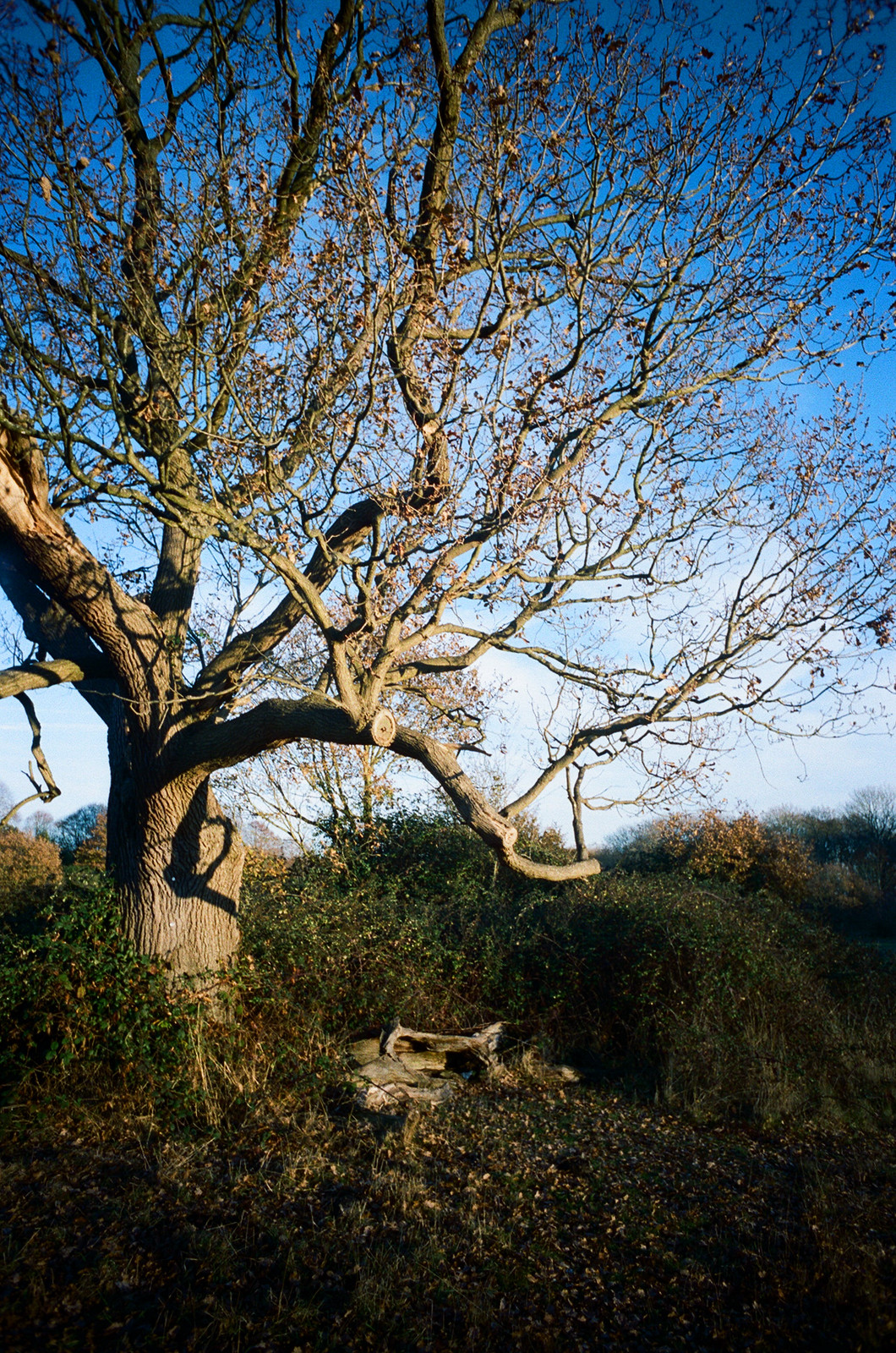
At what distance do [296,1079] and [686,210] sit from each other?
27.2 ft

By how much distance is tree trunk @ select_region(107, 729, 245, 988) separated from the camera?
23.1 feet

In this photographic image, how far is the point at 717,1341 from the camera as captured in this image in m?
3.61

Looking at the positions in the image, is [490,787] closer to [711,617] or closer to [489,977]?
[489,977]

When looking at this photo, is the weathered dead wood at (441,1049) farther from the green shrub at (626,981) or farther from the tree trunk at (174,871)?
the tree trunk at (174,871)

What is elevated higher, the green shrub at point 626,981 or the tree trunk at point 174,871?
the tree trunk at point 174,871

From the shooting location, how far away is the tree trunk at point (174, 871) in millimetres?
7051

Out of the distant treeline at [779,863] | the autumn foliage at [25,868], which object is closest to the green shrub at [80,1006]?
the autumn foliage at [25,868]

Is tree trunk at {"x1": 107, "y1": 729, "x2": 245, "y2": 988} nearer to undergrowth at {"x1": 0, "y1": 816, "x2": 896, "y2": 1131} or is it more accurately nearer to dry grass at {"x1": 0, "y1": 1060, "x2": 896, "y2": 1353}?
undergrowth at {"x1": 0, "y1": 816, "x2": 896, "y2": 1131}

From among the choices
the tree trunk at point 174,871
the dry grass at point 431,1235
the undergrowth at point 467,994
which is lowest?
the dry grass at point 431,1235

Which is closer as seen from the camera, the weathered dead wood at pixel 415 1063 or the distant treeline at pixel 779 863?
the weathered dead wood at pixel 415 1063

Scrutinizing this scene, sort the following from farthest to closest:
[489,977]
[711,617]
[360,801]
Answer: [360,801], [489,977], [711,617]

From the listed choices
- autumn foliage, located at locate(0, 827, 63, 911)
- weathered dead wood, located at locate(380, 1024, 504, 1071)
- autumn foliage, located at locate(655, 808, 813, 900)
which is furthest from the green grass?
autumn foliage, located at locate(655, 808, 813, 900)

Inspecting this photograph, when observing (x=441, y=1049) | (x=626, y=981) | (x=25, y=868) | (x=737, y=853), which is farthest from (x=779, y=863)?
(x=25, y=868)

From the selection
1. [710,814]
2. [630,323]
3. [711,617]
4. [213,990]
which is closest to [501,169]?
[630,323]
